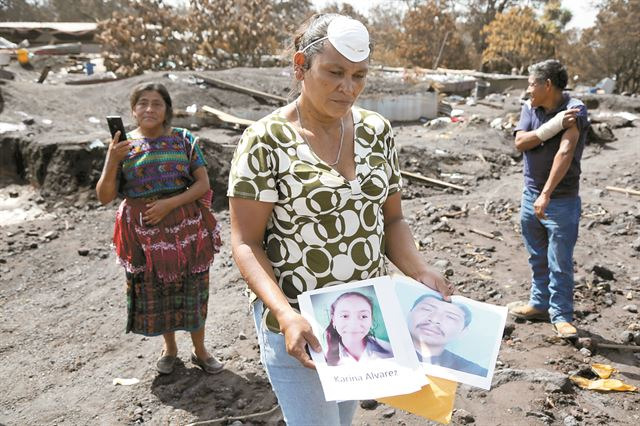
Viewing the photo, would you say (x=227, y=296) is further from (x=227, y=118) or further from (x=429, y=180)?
(x=227, y=118)

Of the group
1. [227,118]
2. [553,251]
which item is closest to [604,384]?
[553,251]

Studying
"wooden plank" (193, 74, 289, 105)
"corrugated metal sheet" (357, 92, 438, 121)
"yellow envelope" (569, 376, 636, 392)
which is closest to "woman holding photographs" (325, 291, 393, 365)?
"yellow envelope" (569, 376, 636, 392)

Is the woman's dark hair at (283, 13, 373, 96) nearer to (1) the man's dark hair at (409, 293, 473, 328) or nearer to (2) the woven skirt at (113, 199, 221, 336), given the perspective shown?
(1) the man's dark hair at (409, 293, 473, 328)

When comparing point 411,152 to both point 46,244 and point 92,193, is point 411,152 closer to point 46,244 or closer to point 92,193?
point 92,193

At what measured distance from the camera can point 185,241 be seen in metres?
3.15

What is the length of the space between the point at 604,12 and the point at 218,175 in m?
17.8

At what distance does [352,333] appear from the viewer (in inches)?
61.5

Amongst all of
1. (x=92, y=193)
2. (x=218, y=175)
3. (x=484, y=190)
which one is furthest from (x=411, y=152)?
(x=92, y=193)

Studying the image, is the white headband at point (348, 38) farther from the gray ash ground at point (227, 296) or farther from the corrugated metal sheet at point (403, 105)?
the corrugated metal sheet at point (403, 105)

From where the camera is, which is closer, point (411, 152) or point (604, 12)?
point (411, 152)

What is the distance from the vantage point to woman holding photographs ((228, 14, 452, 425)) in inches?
62.6

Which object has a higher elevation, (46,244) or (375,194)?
(375,194)

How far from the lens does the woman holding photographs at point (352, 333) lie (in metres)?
1.53

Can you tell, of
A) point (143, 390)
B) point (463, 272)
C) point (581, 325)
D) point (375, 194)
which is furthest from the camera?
point (463, 272)
